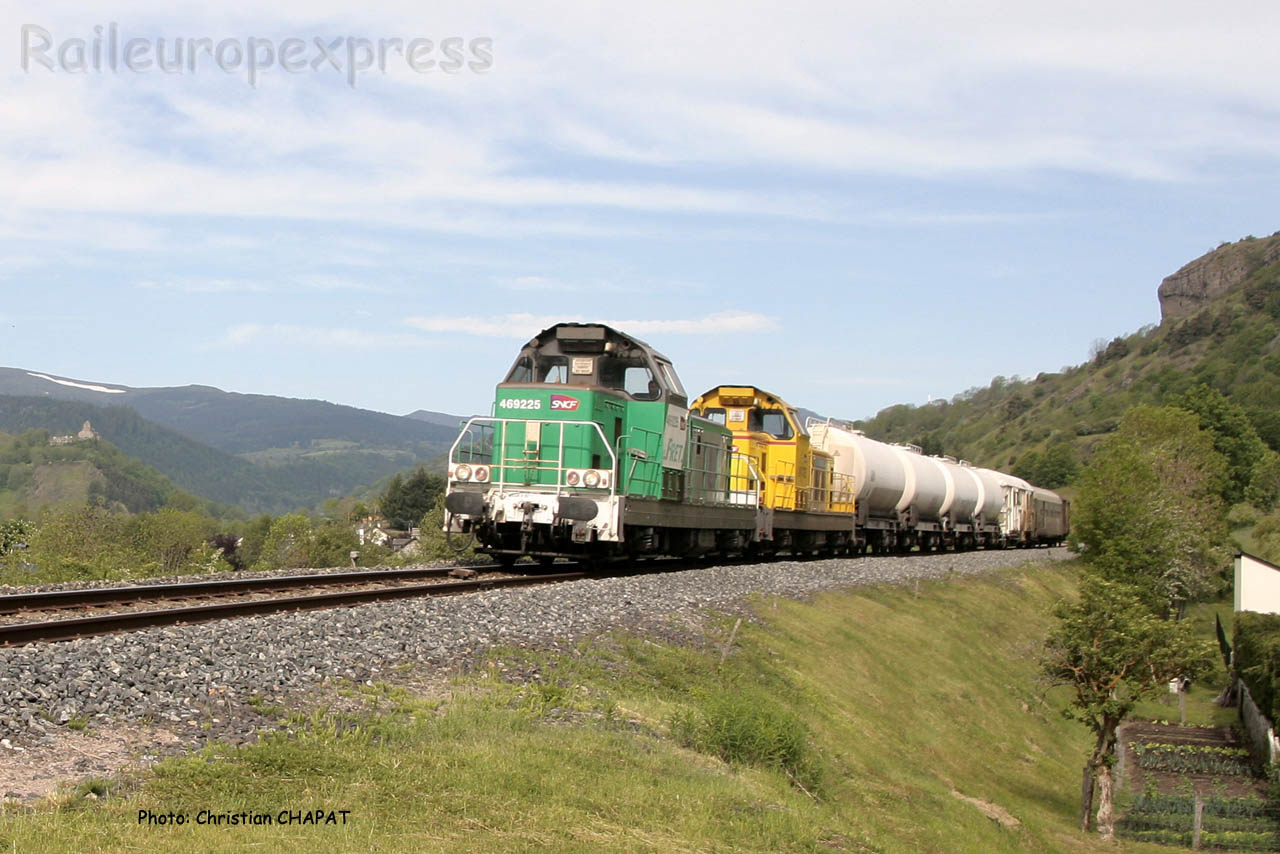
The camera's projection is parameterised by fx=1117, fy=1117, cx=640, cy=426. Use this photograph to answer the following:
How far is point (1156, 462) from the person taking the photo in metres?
73.6

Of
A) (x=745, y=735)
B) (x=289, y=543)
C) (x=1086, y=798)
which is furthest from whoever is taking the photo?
(x=289, y=543)

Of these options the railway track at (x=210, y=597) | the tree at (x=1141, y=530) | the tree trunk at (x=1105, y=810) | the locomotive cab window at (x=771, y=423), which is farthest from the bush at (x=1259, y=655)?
the railway track at (x=210, y=597)

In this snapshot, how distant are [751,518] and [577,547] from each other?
6.70 metres

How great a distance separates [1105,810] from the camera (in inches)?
862

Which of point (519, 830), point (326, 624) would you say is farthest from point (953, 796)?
point (519, 830)

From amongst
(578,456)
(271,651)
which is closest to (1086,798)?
(578,456)

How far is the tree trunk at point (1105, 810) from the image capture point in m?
21.7

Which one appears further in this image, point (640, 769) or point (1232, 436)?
point (1232, 436)

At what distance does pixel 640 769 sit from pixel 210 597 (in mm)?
8685

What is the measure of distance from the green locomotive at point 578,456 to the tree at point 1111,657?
913 centimetres

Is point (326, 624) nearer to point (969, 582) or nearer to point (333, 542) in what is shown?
point (969, 582)

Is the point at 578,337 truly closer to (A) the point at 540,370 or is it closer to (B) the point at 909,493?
(A) the point at 540,370

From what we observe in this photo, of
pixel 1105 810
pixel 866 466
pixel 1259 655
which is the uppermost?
pixel 866 466

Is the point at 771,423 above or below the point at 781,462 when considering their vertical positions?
above
